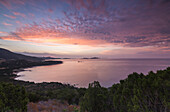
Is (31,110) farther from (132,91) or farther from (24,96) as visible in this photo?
(132,91)

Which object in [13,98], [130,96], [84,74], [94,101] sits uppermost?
[130,96]

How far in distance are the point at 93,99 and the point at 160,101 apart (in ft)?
9.07

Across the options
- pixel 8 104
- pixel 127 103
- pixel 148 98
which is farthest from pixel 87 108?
pixel 8 104

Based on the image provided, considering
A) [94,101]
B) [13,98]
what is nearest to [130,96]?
[94,101]

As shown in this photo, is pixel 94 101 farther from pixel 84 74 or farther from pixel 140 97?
pixel 84 74

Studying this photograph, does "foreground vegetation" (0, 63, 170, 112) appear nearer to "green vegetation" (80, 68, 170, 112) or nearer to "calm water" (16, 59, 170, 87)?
"green vegetation" (80, 68, 170, 112)

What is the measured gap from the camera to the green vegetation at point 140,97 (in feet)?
11.4

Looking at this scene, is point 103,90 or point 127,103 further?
point 103,90

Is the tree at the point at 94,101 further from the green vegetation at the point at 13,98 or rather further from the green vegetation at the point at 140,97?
the green vegetation at the point at 13,98

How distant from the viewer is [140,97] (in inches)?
148

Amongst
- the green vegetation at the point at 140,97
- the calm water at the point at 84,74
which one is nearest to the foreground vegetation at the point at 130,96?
the green vegetation at the point at 140,97

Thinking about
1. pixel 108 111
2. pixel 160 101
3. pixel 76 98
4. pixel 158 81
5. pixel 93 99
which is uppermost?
pixel 158 81

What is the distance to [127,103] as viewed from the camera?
4020mm

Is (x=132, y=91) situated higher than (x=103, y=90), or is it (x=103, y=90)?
(x=132, y=91)
